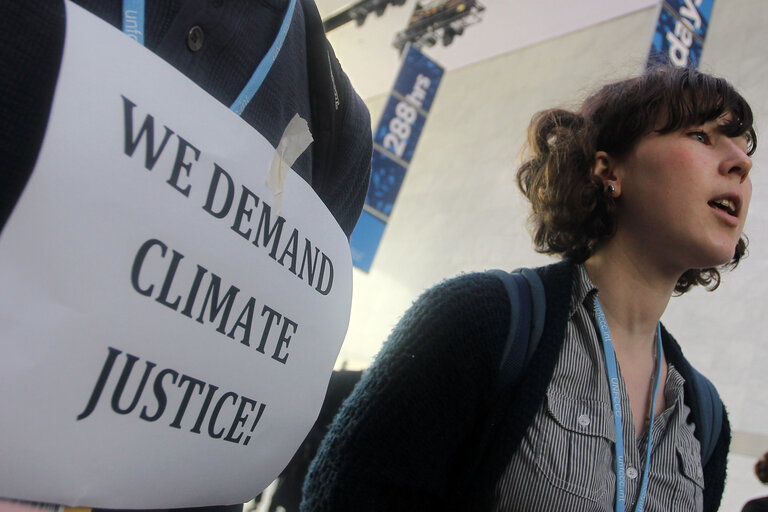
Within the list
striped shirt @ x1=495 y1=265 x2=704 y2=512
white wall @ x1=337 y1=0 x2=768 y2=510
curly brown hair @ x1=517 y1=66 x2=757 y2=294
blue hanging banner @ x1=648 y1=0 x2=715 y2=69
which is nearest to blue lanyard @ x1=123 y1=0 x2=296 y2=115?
striped shirt @ x1=495 y1=265 x2=704 y2=512

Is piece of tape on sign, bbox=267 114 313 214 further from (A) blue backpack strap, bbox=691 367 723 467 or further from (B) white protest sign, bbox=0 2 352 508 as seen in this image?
(A) blue backpack strap, bbox=691 367 723 467

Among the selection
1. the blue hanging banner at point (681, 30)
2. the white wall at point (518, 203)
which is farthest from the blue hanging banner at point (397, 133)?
the blue hanging banner at point (681, 30)

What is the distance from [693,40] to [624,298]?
8.75 ft

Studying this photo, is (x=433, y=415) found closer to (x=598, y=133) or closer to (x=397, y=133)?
(x=598, y=133)

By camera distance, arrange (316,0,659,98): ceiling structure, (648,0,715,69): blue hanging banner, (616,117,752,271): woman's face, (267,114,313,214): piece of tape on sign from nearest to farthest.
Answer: (267,114,313,214): piece of tape on sign < (616,117,752,271): woman's face < (648,0,715,69): blue hanging banner < (316,0,659,98): ceiling structure

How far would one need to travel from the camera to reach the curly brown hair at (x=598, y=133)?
3.35ft

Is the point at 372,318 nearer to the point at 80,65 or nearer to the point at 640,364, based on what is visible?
the point at 640,364

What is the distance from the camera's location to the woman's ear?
1063 mm

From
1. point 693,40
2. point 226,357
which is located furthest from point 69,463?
point 693,40

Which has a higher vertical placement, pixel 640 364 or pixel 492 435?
pixel 640 364

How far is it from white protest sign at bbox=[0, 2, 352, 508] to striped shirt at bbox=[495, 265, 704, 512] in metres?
0.43

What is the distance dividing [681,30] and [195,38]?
3.17 m

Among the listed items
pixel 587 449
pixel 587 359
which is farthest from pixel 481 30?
pixel 587 449

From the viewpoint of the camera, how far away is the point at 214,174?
0.40 metres
